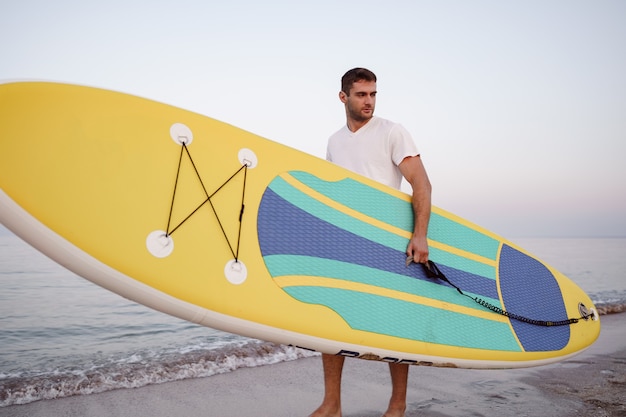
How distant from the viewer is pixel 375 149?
225cm

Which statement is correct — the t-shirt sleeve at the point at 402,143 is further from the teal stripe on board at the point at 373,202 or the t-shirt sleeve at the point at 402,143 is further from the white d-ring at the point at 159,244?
the white d-ring at the point at 159,244

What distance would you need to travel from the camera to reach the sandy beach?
2.57 meters

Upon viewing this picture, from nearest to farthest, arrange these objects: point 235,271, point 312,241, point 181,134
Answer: point 235,271
point 181,134
point 312,241

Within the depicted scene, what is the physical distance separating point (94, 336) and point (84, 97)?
4.14m

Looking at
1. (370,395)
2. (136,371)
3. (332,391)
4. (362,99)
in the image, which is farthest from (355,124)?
(136,371)

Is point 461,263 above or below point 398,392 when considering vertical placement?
above

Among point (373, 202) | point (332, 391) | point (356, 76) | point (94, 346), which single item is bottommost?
point (94, 346)

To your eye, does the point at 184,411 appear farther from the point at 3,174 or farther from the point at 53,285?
the point at 53,285

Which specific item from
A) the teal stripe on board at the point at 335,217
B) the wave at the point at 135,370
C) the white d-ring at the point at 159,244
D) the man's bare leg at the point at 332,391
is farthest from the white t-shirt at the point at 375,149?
the wave at the point at 135,370

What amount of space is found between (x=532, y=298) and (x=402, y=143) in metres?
1.32

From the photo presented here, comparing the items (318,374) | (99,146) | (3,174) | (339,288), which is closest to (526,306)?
(339,288)

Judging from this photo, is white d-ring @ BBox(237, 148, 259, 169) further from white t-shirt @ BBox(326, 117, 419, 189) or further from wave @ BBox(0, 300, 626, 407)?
wave @ BBox(0, 300, 626, 407)

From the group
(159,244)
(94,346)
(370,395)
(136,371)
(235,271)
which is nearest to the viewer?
(159,244)

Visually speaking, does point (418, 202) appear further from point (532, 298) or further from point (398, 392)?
point (532, 298)
